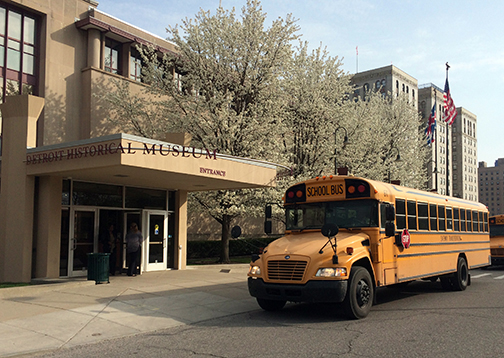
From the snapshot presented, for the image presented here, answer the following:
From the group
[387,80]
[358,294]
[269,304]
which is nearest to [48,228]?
[269,304]

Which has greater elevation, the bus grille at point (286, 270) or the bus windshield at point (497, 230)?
the bus windshield at point (497, 230)

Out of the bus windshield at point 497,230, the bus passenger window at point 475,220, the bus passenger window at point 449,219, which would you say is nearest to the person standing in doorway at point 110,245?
the bus passenger window at point 449,219

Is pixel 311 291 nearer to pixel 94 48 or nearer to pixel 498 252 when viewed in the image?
pixel 498 252

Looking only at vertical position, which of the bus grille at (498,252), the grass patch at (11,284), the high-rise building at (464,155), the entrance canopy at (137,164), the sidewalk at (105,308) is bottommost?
the sidewalk at (105,308)

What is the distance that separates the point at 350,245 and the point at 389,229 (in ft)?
3.81

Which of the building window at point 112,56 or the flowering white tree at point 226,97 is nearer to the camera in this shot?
the flowering white tree at point 226,97

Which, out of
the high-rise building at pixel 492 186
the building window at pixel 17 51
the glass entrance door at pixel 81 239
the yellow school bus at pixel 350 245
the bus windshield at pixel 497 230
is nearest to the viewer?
the yellow school bus at pixel 350 245

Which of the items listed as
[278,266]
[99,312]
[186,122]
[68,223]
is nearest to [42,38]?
[186,122]

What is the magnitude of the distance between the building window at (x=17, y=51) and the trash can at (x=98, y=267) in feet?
37.3

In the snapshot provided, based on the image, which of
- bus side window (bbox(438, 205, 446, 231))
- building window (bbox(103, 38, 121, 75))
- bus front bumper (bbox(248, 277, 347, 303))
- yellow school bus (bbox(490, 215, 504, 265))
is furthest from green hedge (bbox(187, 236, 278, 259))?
bus front bumper (bbox(248, 277, 347, 303))

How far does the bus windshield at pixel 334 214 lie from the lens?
9750mm

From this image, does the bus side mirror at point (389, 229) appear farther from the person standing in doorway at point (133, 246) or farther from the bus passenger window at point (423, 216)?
the person standing in doorway at point (133, 246)

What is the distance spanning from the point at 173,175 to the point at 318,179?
17.9 feet

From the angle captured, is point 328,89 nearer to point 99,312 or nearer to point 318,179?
point 318,179
